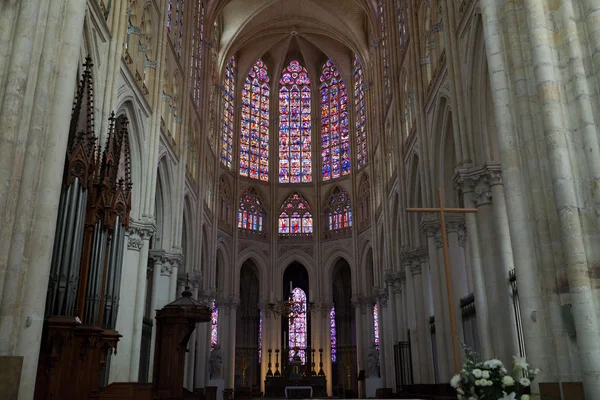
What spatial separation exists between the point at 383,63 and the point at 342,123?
10.0 meters

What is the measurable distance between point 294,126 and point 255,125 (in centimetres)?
283

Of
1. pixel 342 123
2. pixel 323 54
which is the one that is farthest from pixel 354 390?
pixel 323 54

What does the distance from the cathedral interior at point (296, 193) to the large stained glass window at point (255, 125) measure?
16cm

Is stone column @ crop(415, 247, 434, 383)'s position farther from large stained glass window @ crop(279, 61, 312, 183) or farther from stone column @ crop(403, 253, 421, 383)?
large stained glass window @ crop(279, 61, 312, 183)

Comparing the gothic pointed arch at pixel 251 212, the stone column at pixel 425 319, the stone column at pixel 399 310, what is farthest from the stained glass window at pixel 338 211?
the stone column at pixel 425 319

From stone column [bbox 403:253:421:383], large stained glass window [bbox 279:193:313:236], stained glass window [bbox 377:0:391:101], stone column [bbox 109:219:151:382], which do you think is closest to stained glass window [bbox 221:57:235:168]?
large stained glass window [bbox 279:193:313:236]

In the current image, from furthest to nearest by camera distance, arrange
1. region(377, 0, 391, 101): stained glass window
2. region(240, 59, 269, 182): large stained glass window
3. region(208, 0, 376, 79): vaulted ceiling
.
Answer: region(240, 59, 269, 182): large stained glass window → region(208, 0, 376, 79): vaulted ceiling → region(377, 0, 391, 101): stained glass window

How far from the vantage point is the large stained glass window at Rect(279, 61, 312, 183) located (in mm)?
41500

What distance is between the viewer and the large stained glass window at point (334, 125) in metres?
40.7

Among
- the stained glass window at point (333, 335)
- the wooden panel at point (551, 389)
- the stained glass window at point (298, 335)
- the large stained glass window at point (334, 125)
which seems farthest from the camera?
the large stained glass window at point (334, 125)

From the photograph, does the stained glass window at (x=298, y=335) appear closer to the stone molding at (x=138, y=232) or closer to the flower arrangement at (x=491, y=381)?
the stone molding at (x=138, y=232)

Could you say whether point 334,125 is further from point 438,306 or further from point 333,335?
point 438,306

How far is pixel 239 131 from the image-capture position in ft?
132

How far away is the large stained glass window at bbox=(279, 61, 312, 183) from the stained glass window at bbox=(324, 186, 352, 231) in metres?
2.29
